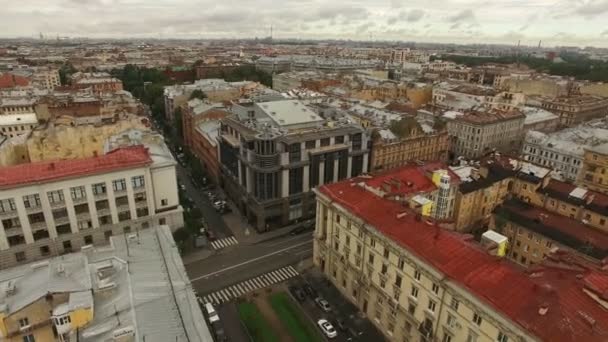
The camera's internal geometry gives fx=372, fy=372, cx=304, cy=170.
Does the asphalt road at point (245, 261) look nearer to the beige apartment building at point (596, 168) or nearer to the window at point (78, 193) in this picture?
the window at point (78, 193)

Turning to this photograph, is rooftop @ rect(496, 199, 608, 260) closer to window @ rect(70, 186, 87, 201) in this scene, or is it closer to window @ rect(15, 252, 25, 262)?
window @ rect(70, 186, 87, 201)

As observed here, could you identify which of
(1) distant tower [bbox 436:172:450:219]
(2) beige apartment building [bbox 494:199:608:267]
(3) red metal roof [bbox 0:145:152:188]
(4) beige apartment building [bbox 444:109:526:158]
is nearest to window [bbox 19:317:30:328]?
(3) red metal roof [bbox 0:145:152:188]

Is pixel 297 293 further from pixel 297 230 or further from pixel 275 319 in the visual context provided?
pixel 297 230

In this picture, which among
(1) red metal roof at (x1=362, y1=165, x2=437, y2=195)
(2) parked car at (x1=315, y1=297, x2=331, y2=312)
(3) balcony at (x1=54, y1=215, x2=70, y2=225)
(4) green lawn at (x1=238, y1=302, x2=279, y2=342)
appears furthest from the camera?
(1) red metal roof at (x1=362, y1=165, x2=437, y2=195)

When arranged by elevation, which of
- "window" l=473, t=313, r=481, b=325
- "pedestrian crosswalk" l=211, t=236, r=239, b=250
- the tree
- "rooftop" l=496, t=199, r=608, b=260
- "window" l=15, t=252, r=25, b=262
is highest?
the tree

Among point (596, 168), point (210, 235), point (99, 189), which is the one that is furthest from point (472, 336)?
point (596, 168)

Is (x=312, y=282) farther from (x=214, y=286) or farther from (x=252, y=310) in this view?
(x=214, y=286)

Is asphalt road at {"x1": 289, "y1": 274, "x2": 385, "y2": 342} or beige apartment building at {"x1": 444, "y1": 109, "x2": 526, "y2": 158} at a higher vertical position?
beige apartment building at {"x1": 444, "y1": 109, "x2": 526, "y2": 158}
